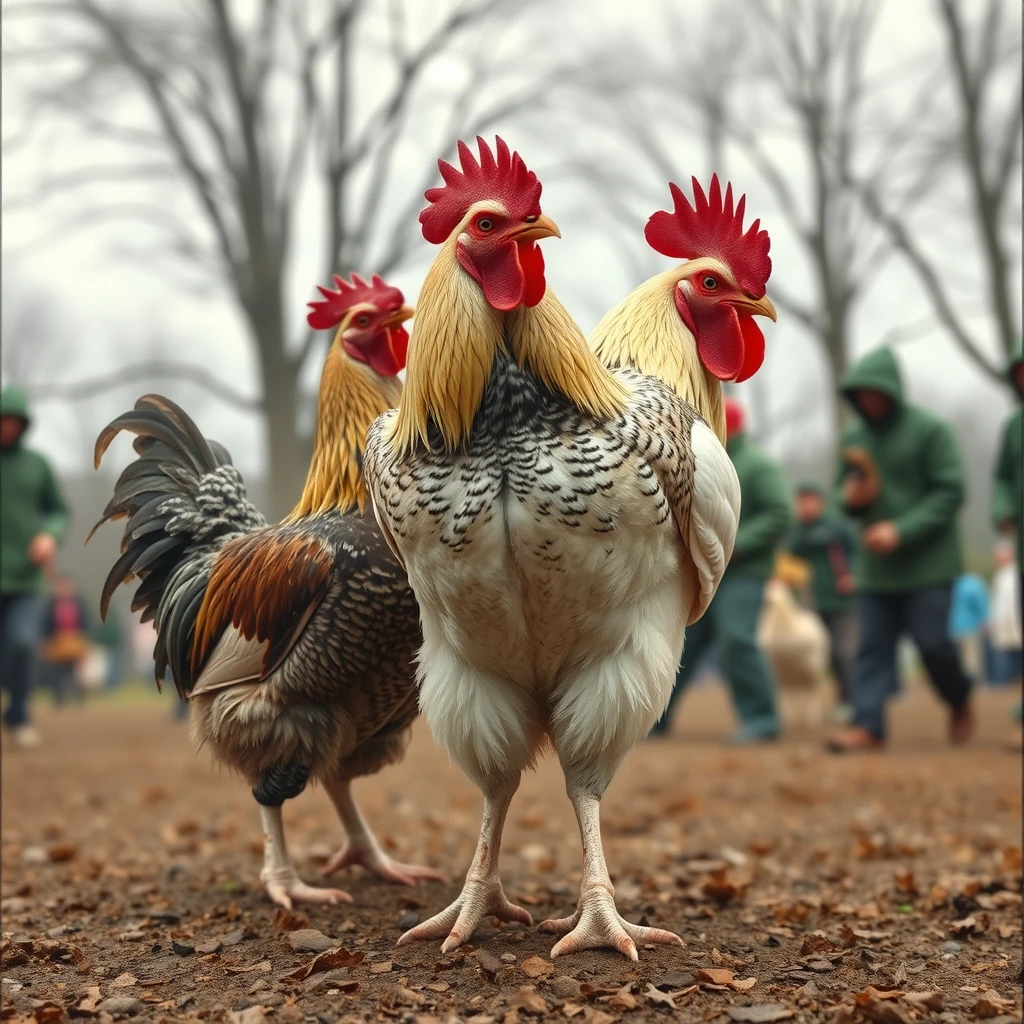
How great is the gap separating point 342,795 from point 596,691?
5.01 feet

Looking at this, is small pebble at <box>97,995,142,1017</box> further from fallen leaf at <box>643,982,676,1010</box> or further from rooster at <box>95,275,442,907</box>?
fallen leaf at <box>643,982,676,1010</box>

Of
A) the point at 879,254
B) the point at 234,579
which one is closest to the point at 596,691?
the point at 234,579

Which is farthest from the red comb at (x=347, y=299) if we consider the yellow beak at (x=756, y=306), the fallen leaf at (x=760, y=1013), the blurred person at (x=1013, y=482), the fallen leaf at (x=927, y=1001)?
the blurred person at (x=1013, y=482)

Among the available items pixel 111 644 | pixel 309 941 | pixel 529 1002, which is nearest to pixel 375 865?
pixel 309 941

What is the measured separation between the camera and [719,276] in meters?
3.20

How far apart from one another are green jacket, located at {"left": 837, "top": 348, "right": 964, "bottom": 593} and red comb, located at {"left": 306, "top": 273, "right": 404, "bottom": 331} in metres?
4.50

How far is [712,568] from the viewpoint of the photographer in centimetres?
285

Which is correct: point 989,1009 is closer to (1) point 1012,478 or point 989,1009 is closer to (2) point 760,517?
(1) point 1012,478

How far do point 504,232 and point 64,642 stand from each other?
16997 millimetres

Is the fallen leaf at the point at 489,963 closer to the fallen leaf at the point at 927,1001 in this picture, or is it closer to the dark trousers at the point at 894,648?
the fallen leaf at the point at 927,1001

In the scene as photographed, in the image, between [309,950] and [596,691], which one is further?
[309,950]

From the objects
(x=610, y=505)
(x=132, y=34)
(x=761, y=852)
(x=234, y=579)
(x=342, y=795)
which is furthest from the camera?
(x=132, y=34)

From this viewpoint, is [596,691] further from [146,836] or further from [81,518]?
[81,518]

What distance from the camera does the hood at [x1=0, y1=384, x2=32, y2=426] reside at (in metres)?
6.69
